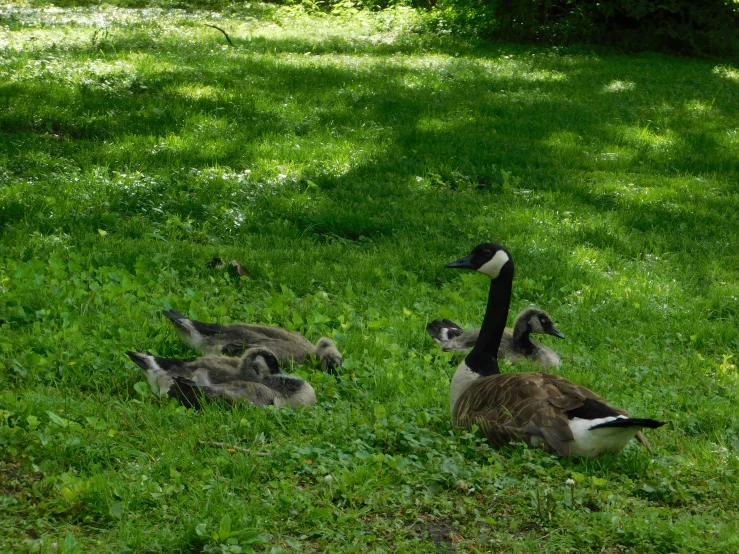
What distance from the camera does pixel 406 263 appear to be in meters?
9.05

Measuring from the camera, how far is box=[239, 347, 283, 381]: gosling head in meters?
5.86

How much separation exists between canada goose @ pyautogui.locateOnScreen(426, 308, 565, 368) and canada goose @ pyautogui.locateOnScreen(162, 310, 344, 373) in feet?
3.63

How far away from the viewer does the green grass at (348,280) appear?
450 cm

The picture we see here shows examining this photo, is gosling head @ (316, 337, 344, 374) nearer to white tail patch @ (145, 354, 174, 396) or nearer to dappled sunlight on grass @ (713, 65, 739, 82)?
white tail patch @ (145, 354, 174, 396)

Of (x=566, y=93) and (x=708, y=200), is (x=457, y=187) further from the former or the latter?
(x=566, y=93)

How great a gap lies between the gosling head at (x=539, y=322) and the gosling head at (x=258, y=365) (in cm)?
228

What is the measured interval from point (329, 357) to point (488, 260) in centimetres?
136

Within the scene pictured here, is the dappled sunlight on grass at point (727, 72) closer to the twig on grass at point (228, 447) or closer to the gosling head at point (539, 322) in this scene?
the gosling head at point (539, 322)

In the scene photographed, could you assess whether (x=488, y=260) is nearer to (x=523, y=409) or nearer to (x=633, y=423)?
(x=523, y=409)

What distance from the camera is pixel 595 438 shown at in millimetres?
5074

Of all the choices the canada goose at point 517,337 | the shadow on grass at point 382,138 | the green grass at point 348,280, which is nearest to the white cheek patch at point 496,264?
the green grass at point 348,280

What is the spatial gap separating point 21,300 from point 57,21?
16.1 m

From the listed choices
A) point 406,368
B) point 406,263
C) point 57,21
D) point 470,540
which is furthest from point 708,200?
point 57,21

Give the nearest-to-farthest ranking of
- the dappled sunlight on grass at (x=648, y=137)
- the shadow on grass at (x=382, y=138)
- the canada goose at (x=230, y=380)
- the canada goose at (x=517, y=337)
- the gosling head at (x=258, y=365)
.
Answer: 1. the canada goose at (x=230, y=380)
2. the gosling head at (x=258, y=365)
3. the canada goose at (x=517, y=337)
4. the shadow on grass at (x=382, y=138)
5. the dappled sunlight on grass at (x=648, y=137)
